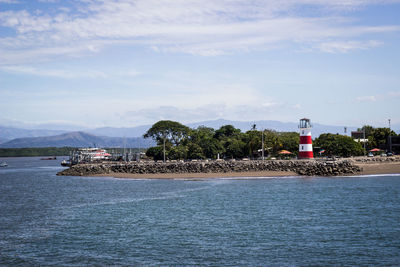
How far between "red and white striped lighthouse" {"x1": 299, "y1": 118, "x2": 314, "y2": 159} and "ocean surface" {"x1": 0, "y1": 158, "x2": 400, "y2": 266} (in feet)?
130

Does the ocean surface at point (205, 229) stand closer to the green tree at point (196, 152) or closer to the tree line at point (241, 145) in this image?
the tree line at point (241, 145)

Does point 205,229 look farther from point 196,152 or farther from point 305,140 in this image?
point 196,152

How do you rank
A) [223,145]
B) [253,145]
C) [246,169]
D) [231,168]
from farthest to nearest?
[223,145], [253,145], [231,168], [246,169]

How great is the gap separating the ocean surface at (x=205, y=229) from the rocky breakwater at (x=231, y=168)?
31.3 m

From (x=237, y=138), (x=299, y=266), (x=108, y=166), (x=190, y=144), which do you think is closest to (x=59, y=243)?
(x=299, y=266)

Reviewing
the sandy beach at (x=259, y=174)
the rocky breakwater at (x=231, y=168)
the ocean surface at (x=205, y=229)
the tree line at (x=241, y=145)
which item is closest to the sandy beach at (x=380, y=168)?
the sandy beach at (x=259, y=174)

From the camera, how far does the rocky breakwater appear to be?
284 feet

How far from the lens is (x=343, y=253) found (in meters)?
26.0

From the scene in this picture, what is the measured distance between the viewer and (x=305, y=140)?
96125 mm

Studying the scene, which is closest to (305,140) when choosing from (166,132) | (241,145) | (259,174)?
(259,174)

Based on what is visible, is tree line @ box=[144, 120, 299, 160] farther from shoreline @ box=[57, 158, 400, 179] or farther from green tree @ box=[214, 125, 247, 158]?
shoreline @ box=[57, 158, 400, 179]

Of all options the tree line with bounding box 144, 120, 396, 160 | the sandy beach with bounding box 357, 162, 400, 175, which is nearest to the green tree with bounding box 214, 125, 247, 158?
the tree line with bounding box 144, 120, 396, 160

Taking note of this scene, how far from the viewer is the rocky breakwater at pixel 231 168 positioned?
284ft

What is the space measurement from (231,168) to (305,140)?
17.3 m
